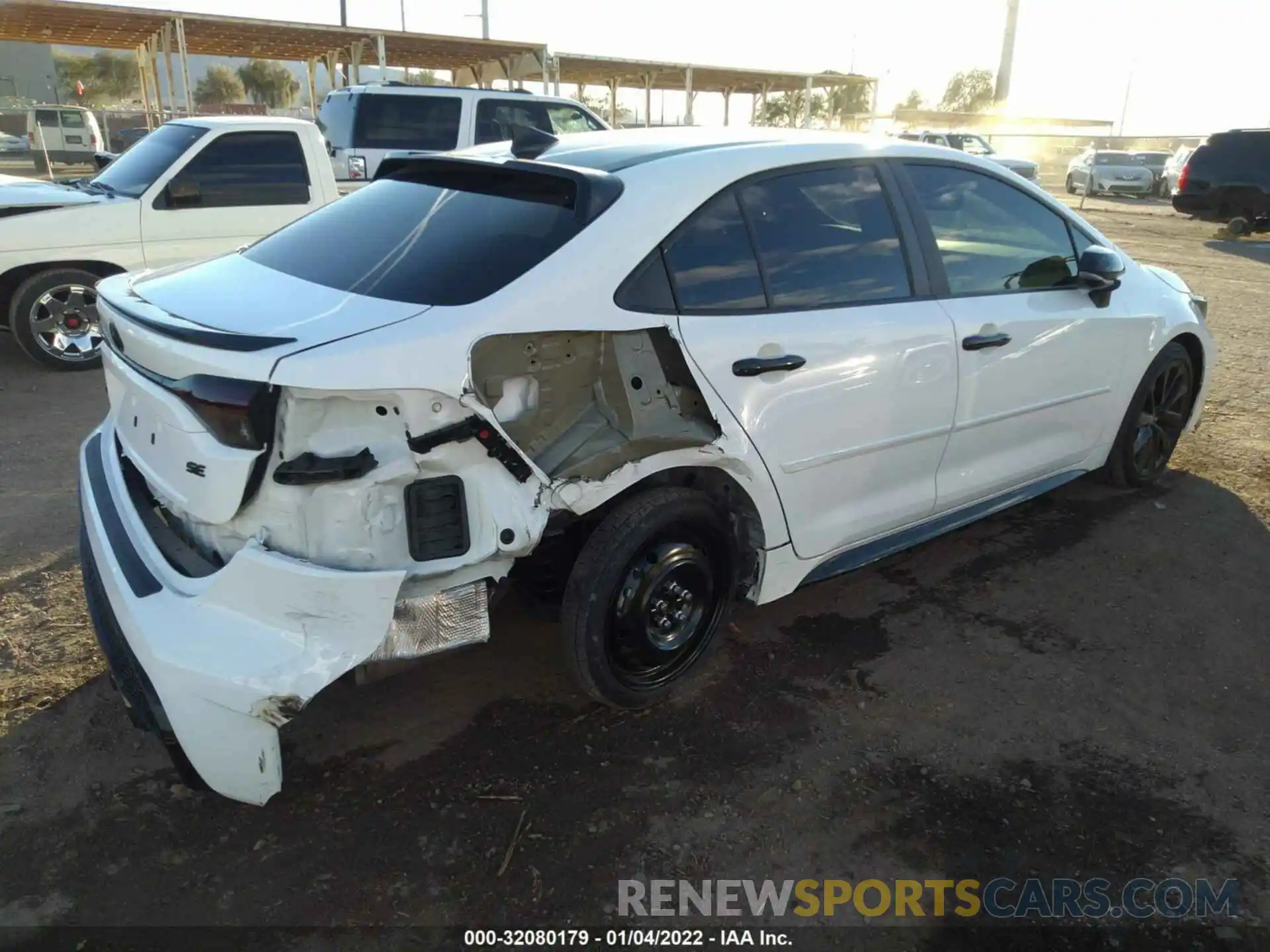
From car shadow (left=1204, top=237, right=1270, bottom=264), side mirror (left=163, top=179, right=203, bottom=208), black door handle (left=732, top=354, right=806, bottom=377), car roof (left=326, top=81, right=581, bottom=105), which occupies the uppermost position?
car roof (left=326, top=81, right=581, bottom=105)

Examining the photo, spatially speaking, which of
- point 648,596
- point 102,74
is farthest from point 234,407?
point 102,74

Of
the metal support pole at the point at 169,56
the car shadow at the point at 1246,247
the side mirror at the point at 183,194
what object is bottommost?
the car shadow at the point at 1246,247

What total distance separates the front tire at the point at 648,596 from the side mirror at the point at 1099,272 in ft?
6.74

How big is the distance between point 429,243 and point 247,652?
1.29 meters

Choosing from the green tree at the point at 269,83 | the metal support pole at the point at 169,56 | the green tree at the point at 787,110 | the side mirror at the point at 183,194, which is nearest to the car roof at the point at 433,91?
the green tree at the point at 787,110

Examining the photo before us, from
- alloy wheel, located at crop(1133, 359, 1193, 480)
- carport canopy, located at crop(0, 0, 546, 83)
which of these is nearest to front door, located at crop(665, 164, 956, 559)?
alloy wheel, located at crop(1133, 359, 1193, 480)

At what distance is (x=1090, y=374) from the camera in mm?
4055

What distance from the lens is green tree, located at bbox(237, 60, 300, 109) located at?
54938 millimetres

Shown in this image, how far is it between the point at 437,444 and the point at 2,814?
5.32 feet

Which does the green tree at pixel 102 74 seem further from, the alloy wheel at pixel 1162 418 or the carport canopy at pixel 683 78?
the alloy wheel at pixel 1162 418

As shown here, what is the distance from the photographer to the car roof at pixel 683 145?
2994 mm

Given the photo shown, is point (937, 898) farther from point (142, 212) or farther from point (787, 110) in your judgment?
point (787, 110)

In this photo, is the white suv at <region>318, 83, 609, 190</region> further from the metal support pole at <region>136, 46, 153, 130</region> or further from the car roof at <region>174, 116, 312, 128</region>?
the metal support pole at <region>136, 46, 153, 130</region>

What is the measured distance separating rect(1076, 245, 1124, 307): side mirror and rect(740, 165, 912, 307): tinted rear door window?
3.34 feet
